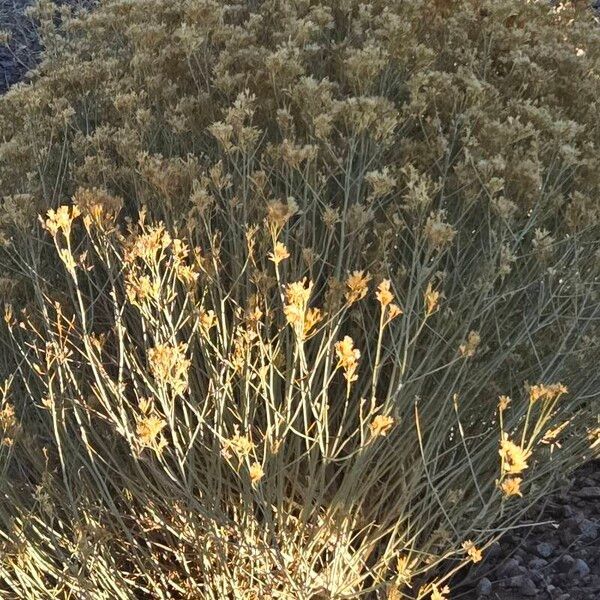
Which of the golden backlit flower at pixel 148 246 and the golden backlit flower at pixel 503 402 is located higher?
the golden backlit flower at pixel 148 246

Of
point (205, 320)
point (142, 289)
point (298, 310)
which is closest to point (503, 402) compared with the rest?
point (298, 310)

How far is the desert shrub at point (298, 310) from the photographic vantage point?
7.26 feet

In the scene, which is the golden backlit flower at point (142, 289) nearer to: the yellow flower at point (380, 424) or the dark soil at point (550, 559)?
the yellow flower at point (380, 424)

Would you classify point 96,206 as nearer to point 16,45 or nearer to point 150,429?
point 150,429

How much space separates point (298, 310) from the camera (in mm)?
1909

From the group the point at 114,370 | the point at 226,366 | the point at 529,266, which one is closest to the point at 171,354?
the point at 226,366

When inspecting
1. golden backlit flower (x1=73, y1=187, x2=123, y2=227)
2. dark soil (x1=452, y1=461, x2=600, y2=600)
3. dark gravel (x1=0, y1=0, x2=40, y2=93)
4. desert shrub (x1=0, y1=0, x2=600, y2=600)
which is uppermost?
golden backlit flower (x1=73, y1=187, x2=123, y2=227)

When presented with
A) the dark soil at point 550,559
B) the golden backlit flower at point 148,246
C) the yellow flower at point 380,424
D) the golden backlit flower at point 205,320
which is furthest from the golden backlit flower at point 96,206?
the dark soil at point 550,559

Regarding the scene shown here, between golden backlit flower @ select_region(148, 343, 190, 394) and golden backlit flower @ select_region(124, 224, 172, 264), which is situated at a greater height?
golden backlit flower @ select_region(124, 224, 172, 264)

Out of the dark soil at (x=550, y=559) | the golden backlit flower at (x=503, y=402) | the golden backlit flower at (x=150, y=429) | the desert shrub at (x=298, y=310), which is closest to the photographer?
the golden backlit flower at (x=150, y=429)

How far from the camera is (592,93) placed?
3033 mm

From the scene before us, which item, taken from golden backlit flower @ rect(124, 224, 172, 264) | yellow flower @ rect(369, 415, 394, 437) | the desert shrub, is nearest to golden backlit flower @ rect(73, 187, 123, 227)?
the desert shrub

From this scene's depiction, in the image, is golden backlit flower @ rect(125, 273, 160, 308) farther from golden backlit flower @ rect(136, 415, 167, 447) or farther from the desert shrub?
golden backlit flower @ rect(136, 415, 167, 447)

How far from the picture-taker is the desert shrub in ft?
7.26
